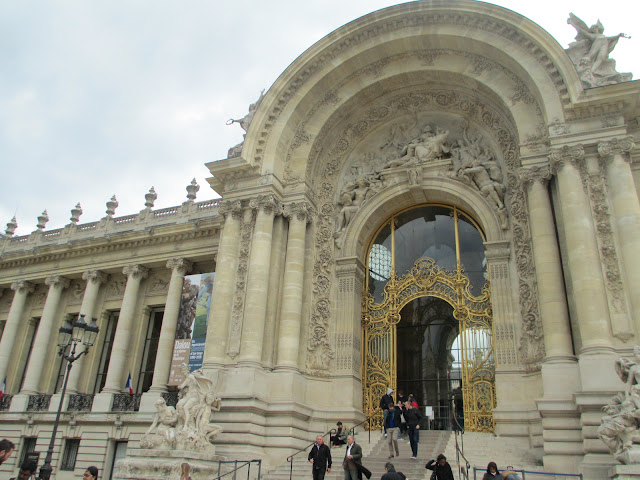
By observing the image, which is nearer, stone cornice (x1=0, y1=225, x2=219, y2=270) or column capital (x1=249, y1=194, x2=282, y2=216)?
column capital (x1=249, y1=194, x2=282, y2=216)

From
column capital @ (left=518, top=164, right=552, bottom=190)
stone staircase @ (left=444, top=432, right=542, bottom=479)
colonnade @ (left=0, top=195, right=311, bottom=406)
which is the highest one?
column capital @ (left=518, top=164, right=552, bottom=190)

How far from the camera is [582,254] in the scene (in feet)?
39.5

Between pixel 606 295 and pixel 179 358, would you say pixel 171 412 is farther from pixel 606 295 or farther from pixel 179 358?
pixel 606 295

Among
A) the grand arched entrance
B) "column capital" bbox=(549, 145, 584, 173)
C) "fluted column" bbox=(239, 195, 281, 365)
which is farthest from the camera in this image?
the grand arched entrance

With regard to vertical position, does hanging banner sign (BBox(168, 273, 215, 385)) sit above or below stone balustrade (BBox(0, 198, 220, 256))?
below

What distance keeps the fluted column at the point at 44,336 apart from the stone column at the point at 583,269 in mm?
20138

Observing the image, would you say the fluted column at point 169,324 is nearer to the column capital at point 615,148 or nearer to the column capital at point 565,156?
the column capital at point 565,156

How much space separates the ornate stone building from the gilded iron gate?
0.05 meters

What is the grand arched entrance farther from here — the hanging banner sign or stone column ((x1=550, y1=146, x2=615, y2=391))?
the hanging banner sign

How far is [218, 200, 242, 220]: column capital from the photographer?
53.9ft

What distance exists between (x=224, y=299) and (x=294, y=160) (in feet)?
15.9

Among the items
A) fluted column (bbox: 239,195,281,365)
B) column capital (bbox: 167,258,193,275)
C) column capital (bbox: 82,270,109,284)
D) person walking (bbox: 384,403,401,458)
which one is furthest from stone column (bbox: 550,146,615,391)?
column capital (bbox: 82,270,109,284)

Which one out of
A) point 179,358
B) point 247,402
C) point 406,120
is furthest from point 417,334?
point 179,358

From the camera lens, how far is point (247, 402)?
13.5 meters
